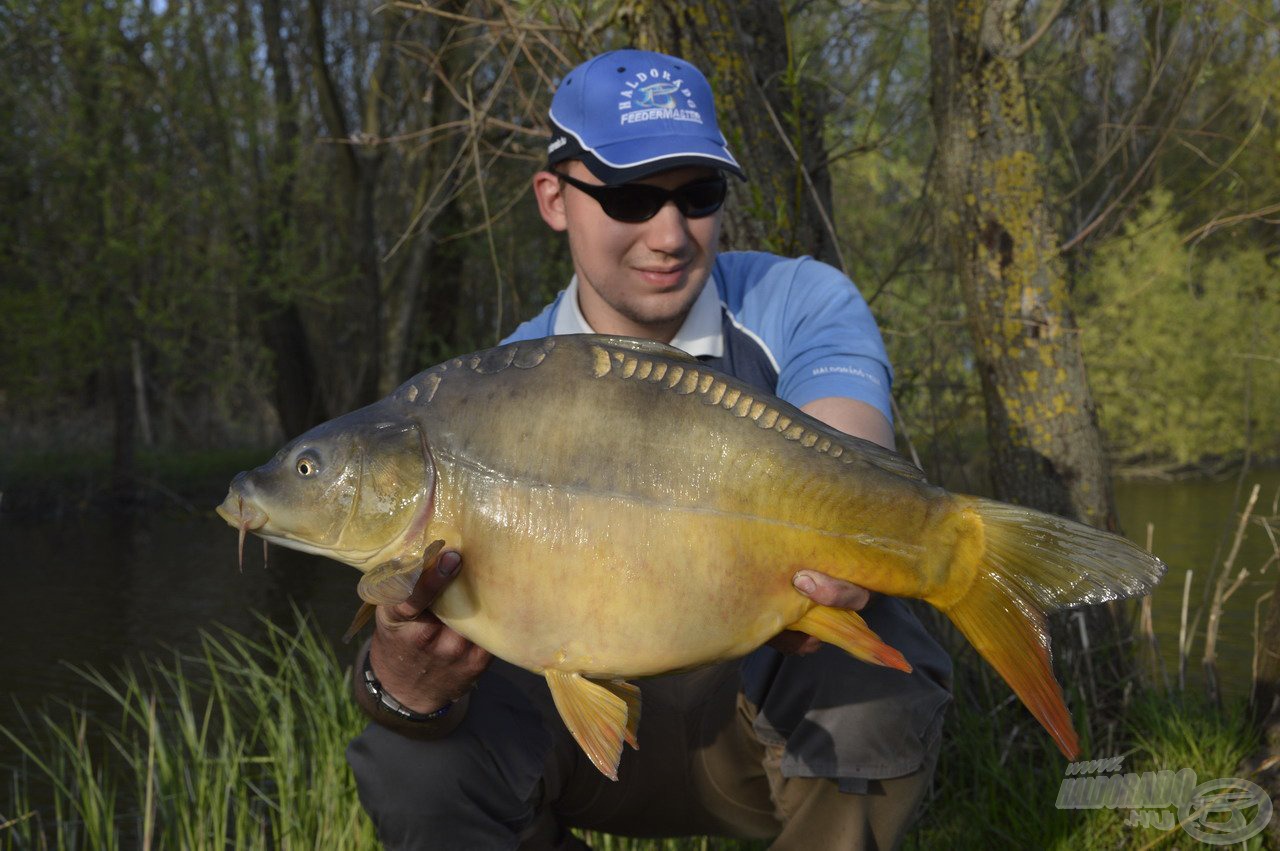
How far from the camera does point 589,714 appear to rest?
1368 mm

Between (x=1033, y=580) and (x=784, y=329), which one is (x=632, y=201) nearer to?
(x=784, y=329)

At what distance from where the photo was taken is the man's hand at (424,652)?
136 cm

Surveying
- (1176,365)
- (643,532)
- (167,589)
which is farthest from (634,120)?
(1176,365)

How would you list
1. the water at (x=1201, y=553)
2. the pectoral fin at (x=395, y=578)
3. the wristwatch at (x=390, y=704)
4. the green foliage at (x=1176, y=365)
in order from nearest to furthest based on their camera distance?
the pectoral fin at (x=395, y=578)
the wristwatch at (x=390, y=704)
the water at (x=1201, y=553)
the green foliage at (x=1176, y=365)

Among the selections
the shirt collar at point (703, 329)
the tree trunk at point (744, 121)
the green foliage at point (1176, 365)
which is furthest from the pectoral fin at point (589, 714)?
the green foliage at point (1176, 365)

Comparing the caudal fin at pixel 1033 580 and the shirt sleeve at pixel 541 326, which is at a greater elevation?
the shirt sleeve at pixel 541 326

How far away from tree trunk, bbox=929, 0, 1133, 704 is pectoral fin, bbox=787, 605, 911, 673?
63.3 inches

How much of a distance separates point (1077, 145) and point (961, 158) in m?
4.99

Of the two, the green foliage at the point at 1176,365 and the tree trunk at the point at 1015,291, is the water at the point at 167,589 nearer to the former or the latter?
the tree trunk at the point at 1015,291

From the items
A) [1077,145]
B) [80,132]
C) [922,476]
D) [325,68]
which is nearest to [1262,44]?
[922,476]

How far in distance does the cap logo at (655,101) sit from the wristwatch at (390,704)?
38.4 inches

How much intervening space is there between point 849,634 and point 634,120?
3.29 ft

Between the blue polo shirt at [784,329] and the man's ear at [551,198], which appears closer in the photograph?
the blue polo shirt at [784,329]

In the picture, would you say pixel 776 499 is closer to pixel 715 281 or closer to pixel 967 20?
pixel 715 281
